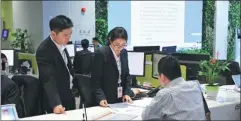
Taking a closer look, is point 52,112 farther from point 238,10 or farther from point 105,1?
point 238,10

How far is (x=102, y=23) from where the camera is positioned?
832 cm

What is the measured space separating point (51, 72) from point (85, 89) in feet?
2.06

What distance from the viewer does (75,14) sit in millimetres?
7941

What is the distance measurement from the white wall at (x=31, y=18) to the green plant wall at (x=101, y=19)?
1.43 meters

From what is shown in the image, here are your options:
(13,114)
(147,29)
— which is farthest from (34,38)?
(13,114)

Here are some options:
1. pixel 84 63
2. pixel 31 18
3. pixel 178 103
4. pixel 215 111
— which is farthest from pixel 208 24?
pixel 178 103

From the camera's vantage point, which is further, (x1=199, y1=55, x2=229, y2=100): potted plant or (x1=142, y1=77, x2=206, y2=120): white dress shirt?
(x1=199, y1=55, x2=229, y2=100): potted plant

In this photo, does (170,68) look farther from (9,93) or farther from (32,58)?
(32,58)

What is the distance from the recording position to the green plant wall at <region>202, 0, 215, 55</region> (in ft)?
32.7

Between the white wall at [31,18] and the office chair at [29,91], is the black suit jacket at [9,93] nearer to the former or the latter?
the office chair at [29,91]

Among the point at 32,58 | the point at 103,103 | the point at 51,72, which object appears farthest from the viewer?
the point at 32,58

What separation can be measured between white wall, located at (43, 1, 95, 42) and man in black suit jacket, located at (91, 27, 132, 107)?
16.2ft

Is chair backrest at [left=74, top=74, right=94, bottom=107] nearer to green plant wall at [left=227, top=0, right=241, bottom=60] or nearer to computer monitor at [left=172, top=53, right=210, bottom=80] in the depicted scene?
computer monitor at [left=172, top=53, right=210, bottom=80]

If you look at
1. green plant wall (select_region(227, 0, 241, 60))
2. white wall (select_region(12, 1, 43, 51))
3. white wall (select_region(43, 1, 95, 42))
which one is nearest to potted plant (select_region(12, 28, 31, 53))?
white wall (select_region(12, 1, 43, 51))
